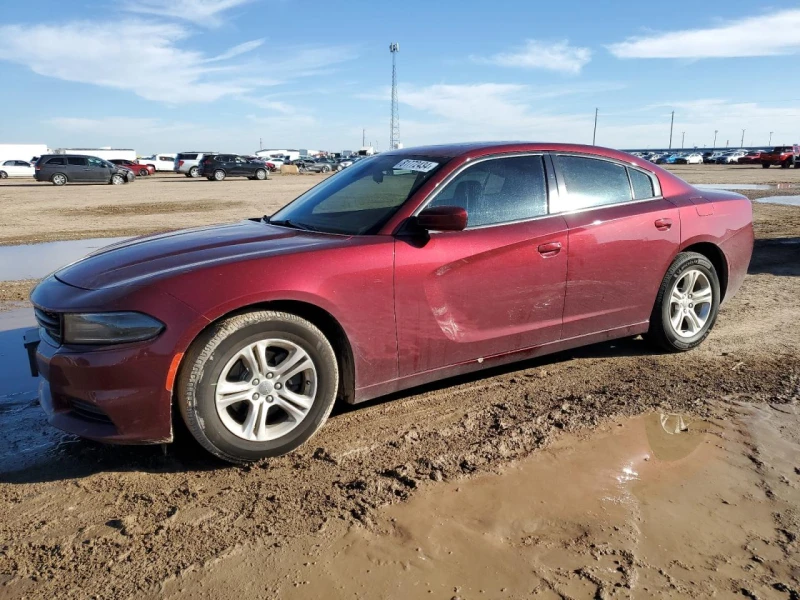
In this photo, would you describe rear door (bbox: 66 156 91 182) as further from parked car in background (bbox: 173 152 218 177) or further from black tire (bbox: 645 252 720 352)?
black tire (bbox: 645 252 720 352)

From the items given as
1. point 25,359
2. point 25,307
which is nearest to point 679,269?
point 25,359

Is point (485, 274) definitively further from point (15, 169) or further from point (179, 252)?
point (15, 169)

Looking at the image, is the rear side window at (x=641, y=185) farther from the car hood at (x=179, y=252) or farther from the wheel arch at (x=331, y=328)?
the wheel arch at (x=331, y=328)

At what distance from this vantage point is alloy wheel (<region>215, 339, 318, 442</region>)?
3.21 metres

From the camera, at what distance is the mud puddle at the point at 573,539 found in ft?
7.73

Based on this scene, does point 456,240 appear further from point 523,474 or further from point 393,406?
point 523,474

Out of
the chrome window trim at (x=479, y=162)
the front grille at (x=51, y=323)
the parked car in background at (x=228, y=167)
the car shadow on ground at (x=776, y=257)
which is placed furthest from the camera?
the parked car in background at (x=228, y=167)

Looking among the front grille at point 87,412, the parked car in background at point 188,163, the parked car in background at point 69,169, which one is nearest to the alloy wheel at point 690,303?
the front grille at point 87,412

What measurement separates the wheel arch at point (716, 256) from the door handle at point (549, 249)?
1.36m

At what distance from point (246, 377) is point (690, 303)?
351 cm

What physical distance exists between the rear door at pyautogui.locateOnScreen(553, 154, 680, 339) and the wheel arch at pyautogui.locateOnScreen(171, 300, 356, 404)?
1593 mm

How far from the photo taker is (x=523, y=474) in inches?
125

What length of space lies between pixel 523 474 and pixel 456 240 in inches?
54.6

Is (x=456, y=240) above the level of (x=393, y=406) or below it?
above
